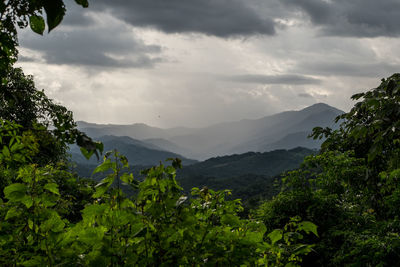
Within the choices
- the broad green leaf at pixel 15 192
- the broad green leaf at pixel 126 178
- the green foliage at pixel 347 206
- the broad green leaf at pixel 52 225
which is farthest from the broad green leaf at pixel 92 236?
the green foliage at pixel 347 206

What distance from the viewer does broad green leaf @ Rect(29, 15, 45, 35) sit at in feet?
5.35

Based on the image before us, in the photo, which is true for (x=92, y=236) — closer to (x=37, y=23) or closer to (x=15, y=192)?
(x=15, y=192)

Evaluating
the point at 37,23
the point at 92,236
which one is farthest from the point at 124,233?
the point at 37,23

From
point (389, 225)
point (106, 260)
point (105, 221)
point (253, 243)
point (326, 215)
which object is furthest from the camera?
point (326, 215)

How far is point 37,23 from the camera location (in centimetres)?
164

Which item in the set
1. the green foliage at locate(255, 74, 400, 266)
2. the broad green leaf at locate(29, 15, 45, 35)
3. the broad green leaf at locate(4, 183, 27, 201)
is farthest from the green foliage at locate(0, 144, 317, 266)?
the green foliage at locate(255, 74, 400, 266)

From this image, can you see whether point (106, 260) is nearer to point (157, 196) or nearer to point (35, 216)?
point (157, 196)

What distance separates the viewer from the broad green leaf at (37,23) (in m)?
1.63

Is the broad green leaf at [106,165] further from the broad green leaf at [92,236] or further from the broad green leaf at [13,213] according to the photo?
the broad green leaf at [13,213]

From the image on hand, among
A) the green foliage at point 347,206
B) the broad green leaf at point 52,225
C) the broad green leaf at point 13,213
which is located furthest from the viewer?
the green foliage at point 347,206

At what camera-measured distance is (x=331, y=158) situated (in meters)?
12.0

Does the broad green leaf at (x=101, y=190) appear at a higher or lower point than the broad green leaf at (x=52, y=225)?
higher

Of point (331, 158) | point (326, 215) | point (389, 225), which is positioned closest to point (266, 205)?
point (326, 215)

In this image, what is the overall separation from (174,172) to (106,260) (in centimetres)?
66
